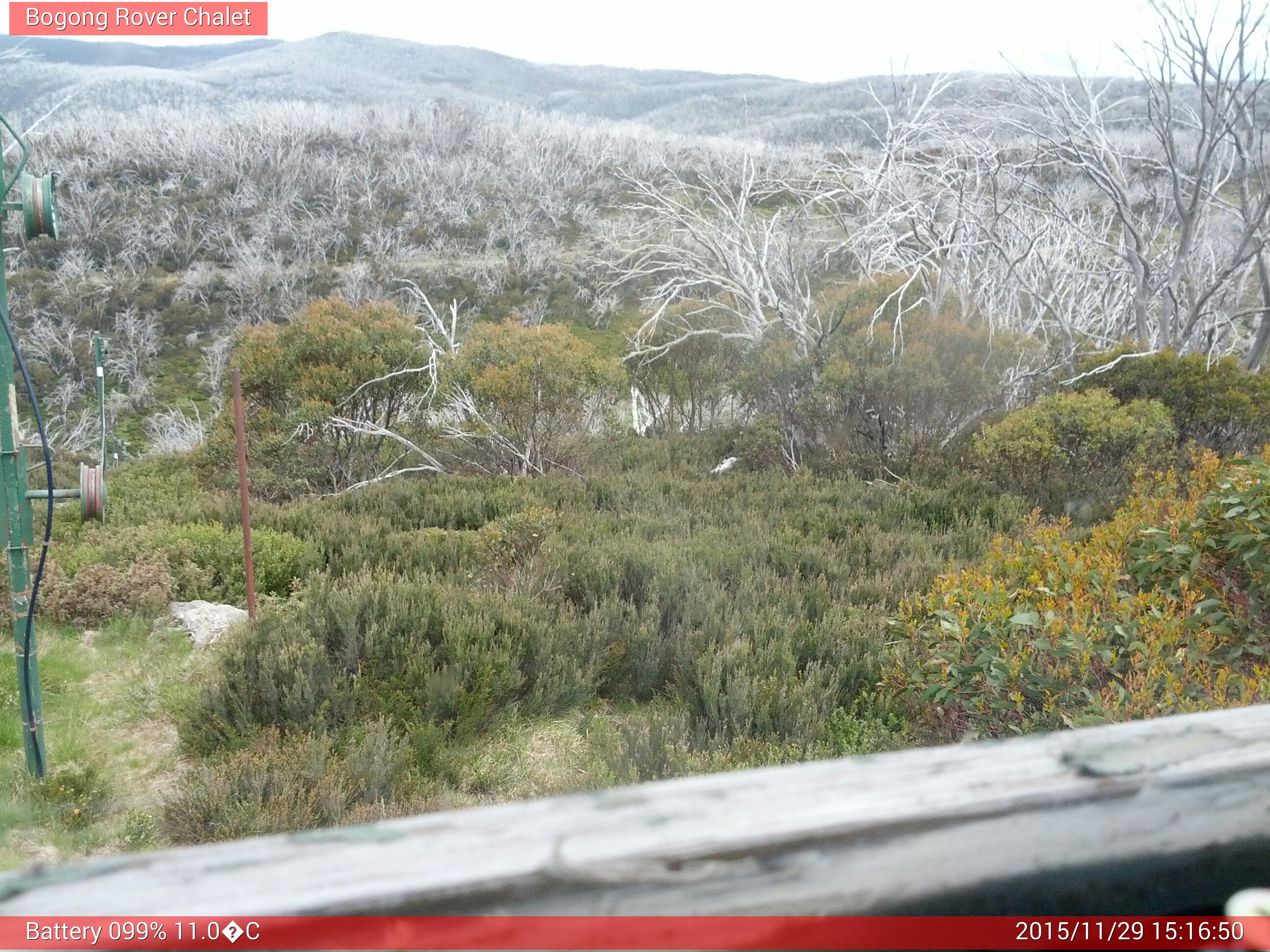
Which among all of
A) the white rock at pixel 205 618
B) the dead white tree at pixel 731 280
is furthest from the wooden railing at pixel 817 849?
the dead white tree at pixel 731 280

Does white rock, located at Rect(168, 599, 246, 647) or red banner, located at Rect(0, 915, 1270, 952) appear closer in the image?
red banner, located at Rect(0, 915, 1270, 952)

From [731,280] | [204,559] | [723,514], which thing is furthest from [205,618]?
[731,280]

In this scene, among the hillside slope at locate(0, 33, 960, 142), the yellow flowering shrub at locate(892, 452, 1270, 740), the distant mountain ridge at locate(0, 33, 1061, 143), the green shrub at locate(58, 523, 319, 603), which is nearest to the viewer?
the yellow flowering shrub at locate(892, 452, 1270, 740)

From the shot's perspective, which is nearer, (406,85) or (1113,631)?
(1113,631)

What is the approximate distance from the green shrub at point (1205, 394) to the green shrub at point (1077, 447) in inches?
16.4

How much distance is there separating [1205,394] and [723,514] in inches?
180

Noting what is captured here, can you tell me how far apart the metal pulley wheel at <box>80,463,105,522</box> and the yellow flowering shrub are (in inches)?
134

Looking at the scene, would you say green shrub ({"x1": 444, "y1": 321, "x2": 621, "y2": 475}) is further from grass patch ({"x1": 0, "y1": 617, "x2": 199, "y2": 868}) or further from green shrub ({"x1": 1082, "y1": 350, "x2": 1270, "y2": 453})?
green shrub ({"x1": 1082, "y1": 350, "x2": 1270, "y2": 453})

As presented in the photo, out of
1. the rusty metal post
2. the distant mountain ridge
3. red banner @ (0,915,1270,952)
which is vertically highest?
the distant mountain ridge

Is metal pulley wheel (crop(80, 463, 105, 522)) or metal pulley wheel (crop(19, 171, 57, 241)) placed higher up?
metal pulley wheel (crop(19, 171, 57, 241))

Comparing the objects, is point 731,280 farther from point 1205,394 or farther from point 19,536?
point 19,536

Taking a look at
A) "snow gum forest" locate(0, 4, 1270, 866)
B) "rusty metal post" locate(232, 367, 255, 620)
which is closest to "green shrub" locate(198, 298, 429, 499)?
"snow gum forest" locate(0, 4, 1270, 866)

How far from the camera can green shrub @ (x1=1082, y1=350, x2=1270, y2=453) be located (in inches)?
309

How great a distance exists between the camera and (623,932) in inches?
25.1
